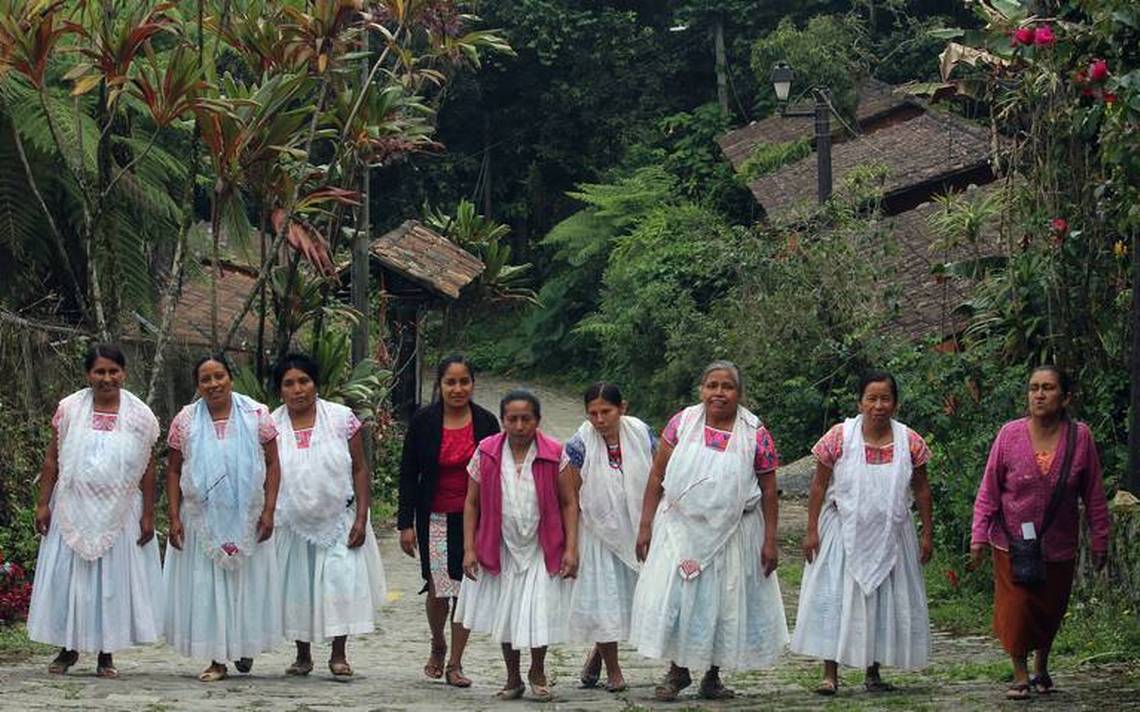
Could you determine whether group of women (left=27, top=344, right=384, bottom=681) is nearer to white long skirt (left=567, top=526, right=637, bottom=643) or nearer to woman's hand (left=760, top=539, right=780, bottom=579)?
white long skirt (left=567, top=526, right=637, bottom=643)

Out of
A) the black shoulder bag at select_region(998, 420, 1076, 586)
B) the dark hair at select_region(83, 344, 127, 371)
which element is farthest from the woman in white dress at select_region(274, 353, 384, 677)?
the black shoulder bag at select_region(998, 420, 1076, 586)

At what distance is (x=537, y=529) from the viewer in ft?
34.2

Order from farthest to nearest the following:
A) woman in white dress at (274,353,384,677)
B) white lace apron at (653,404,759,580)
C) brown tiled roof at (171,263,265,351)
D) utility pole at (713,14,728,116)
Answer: utility pole at (713,14,728,116) → brown tiled roof at (171,263,265,351) → woman in white dress at (274,353,384,677) → white lace apron at (653,404,759,580)

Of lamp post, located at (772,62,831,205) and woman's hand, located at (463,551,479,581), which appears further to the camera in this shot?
lamp post, located at (772,62,831,205)

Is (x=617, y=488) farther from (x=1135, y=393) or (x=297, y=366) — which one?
(x=1135, y=393)

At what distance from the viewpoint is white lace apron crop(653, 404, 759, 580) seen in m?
10.1

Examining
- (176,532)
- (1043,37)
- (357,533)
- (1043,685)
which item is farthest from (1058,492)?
(176,532)

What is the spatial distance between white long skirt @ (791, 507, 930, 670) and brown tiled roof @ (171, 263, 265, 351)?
9.56 meters

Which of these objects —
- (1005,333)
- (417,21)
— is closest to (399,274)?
(417,21)

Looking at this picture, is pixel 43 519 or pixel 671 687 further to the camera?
pixel 43 519

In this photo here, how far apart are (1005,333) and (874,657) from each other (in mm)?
4716

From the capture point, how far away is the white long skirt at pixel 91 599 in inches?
414

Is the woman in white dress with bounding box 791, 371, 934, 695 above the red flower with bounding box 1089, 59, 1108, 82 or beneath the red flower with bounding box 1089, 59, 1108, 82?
beneath

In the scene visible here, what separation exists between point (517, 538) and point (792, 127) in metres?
26.1
